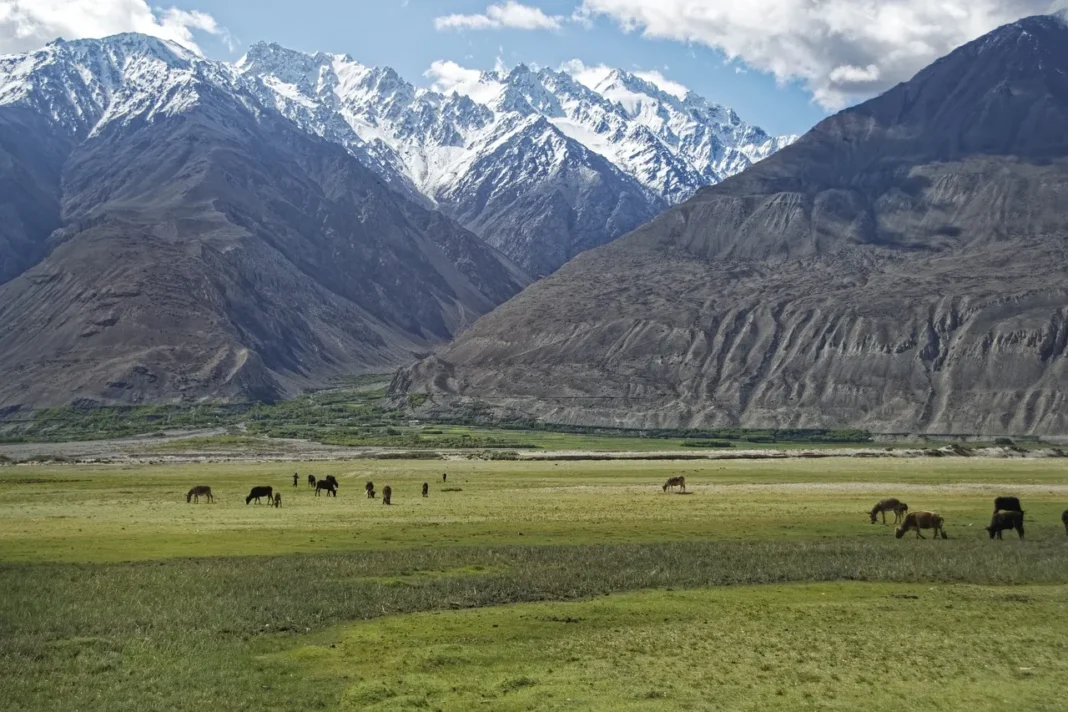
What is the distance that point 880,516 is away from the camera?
62.8 meters

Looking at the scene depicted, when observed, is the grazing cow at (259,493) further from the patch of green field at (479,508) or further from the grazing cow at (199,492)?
the grazing cow at (199,492)

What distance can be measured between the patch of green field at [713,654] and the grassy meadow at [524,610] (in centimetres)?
10

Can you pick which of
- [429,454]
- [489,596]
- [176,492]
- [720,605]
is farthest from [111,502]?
[429,454]

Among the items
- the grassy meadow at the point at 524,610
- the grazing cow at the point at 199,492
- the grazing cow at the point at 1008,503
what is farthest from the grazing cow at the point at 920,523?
the grazing cow at the point at 199,492

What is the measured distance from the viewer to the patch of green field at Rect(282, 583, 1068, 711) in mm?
24328

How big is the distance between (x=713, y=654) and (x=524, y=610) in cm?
782

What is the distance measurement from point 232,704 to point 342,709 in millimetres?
2450

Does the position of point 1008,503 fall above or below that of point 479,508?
above

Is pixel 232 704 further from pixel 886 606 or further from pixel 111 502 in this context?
pixel 111 502

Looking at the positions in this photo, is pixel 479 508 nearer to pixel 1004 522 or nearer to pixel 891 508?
pixel 891 508

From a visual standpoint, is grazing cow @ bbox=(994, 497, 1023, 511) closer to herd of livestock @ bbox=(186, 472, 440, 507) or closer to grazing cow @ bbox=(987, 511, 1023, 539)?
grazing cow @ bbox=(987, 511, 1023, 539)

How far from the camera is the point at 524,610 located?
34.1m

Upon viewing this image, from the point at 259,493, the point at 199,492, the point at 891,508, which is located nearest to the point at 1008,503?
the point at 891,508

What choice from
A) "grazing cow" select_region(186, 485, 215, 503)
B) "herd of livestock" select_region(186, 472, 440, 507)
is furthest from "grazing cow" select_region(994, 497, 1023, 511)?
"grazing cow" select_region(186, 485, 215, 503)
